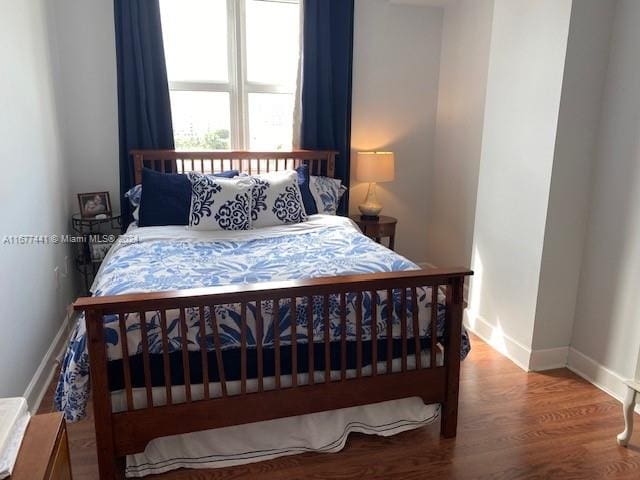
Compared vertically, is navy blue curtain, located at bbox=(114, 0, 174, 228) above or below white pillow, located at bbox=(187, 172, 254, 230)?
above

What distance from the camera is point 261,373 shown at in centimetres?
181

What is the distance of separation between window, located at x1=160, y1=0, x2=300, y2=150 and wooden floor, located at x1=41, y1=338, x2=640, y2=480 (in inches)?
85.0

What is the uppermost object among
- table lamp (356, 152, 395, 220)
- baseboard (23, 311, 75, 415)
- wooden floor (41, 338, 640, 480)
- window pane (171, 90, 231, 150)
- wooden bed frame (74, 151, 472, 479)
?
window pane (171, 90, 231, 150)

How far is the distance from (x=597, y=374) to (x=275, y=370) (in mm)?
1768

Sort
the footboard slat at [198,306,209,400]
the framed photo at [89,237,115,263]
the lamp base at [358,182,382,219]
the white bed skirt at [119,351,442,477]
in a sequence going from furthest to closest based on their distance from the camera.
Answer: the lamp base at [358,182,382,219], the framed photo at [89,237,115,263], the white bed skirt at [119,351,442,477], the footboard slat at [198,306,209,400]

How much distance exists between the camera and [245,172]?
11.9 feet

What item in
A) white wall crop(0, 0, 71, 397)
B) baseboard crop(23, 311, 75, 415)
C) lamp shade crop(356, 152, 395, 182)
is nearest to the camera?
white wall crop(0, 0, 71, 397)

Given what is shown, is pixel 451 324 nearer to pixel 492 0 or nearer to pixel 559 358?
pixel 559 358

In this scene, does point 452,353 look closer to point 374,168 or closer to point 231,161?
point 374,168

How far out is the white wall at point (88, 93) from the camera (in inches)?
126

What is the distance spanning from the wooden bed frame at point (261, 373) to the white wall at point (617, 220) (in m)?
0.97

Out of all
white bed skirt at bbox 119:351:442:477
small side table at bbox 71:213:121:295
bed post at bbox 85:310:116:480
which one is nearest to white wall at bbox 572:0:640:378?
white bed skirt at bbox 119:351:442:477

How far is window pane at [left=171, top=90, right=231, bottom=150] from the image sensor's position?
354cm

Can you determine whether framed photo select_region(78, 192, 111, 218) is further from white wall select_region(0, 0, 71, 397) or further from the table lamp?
the table lamp
